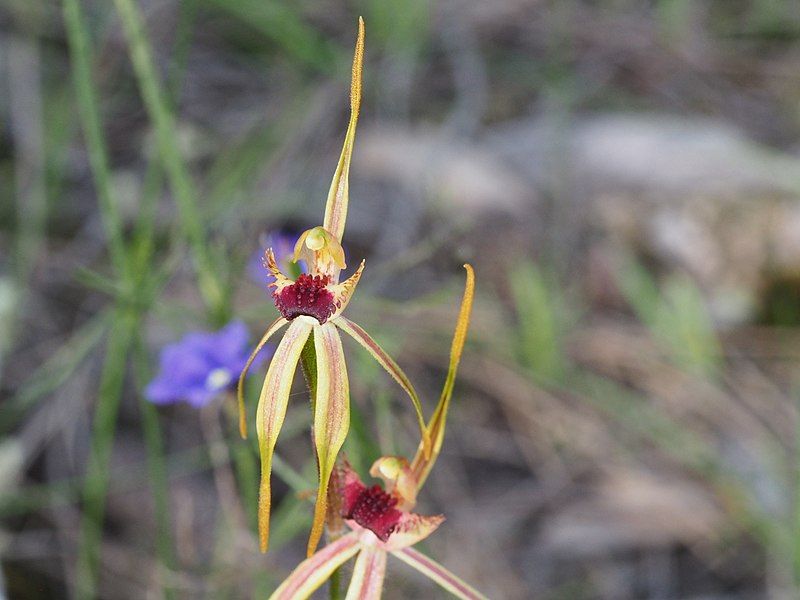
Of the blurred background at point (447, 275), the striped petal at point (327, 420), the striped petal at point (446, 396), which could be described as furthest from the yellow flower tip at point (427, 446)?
the blurred background at point (447, 275)

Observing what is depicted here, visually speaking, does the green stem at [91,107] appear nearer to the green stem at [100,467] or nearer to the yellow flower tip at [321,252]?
the green stem at [100,467]

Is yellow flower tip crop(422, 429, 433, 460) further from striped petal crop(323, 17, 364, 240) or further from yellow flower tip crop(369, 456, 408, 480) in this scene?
striped petal crop(323, 17, 364, 240)

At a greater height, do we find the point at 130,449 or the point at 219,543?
the point at 130,449

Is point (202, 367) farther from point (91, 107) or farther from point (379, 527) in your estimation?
point (379, 527)

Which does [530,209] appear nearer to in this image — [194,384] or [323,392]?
[194,384]

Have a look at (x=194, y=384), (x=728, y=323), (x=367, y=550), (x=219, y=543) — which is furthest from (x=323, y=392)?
(x=728, y=323)

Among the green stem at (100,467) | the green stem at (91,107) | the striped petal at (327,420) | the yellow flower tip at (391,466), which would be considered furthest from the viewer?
the green stem at (100,467)

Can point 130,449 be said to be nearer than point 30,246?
Yes
